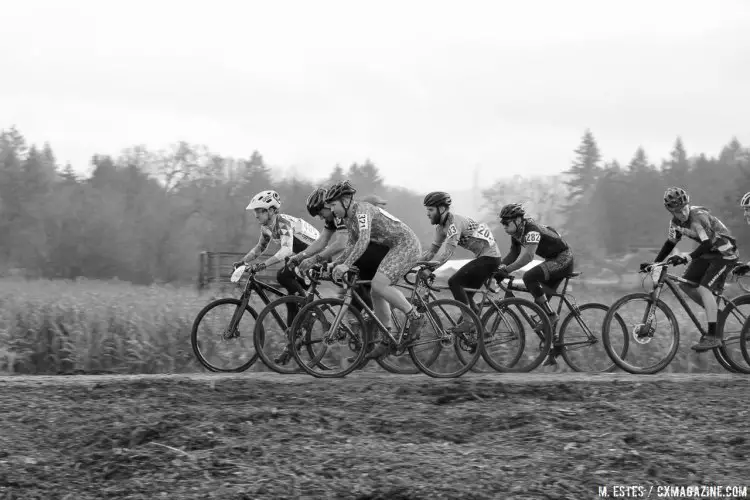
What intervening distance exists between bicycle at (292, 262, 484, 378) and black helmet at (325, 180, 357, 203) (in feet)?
2.29

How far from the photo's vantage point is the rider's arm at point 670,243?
1038cm

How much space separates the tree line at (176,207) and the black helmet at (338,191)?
139 feet

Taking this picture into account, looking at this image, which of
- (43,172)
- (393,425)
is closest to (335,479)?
(393,425)

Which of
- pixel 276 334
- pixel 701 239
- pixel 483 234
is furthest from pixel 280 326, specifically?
pixel 701 239

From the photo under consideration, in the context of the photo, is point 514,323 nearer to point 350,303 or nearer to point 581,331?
point 581,331

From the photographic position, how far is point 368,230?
29.5ft

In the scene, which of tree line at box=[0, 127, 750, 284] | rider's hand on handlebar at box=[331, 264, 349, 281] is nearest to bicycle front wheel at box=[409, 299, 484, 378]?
rider's hand on handlebar at box=[331, 264, 349, 281]

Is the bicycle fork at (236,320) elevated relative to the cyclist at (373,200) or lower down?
lower down

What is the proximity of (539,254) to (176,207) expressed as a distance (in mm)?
55134

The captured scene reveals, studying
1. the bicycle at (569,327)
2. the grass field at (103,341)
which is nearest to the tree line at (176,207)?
the grass field at (103,341)

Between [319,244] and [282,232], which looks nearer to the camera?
[319,244]

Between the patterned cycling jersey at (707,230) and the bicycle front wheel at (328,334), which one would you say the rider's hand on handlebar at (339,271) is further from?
the patterned cycling jersey at (707,230)

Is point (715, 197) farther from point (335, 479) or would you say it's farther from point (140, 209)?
point (335, 479)

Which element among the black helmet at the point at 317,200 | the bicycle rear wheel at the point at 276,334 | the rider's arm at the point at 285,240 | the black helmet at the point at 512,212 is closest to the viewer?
the black helmet at the point at 317,200
